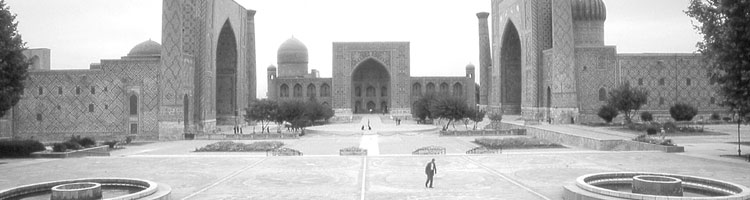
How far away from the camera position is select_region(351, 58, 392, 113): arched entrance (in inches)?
1831

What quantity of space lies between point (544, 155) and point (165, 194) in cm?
898

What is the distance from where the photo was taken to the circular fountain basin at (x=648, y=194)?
692cm

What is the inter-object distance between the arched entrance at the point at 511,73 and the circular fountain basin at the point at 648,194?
2733 centimetres

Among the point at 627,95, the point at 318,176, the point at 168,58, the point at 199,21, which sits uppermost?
the point at 199,21

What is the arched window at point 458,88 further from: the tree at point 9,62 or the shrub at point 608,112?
the tree at point 9,62

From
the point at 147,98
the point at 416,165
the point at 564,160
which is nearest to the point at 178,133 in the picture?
the point at 147,98

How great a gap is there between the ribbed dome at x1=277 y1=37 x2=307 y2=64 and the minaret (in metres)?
16.8

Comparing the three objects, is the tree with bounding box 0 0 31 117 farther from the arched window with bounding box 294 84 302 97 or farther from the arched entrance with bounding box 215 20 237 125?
the arched window with bounding box 294 84 302 97

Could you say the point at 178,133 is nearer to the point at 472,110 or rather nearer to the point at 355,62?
the point at 472,110

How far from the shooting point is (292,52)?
164 feet

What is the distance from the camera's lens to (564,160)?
42.1 feet

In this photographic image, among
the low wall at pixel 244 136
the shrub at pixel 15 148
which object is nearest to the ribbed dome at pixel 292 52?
the low wall at pixel 244 136

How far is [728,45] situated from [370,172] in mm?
7288

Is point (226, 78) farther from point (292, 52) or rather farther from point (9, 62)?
point (292, 52)
